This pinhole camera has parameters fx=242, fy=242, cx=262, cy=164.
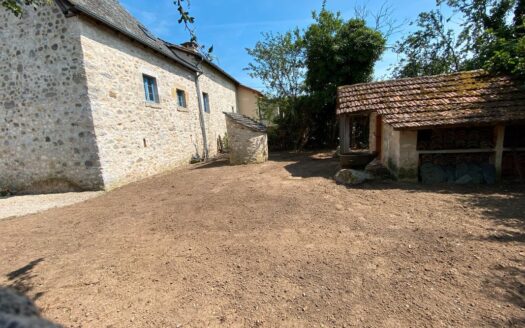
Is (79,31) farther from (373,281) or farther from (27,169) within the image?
(373,281)

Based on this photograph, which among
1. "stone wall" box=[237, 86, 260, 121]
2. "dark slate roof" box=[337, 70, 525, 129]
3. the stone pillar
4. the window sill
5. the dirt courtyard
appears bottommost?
the dirt courtyard

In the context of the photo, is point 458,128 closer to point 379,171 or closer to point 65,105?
point 379,171

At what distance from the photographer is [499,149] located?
19.9 ft

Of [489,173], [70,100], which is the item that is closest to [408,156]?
[489,173]

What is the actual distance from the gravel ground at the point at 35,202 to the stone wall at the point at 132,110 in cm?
85

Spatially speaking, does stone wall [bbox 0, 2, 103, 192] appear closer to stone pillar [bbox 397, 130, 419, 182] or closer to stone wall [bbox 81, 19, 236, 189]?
stone wall [bbox 81, 19, 236, 189]

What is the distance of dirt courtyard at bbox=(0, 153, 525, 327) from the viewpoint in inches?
93.5

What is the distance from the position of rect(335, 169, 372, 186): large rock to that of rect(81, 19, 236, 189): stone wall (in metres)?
6.92

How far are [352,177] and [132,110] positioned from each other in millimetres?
7591

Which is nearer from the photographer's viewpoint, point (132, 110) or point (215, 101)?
point (132, 110)

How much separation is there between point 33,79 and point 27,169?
2.80m

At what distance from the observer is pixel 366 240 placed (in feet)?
11.8

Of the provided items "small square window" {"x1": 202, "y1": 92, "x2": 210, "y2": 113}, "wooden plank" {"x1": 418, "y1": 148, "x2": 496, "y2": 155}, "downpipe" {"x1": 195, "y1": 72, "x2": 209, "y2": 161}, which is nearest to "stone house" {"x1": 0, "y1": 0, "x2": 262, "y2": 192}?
"downpipe" {"x1": 195, "y1": 72, "x2": 209, "y2": 161}

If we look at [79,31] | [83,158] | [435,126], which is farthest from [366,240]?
[79,31]
